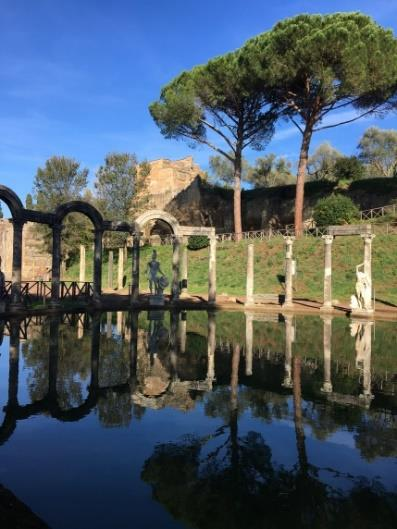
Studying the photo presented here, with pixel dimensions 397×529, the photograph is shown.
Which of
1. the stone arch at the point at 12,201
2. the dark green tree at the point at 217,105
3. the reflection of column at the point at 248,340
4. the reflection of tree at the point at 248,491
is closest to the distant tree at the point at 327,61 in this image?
the dark green tree at the point at 217,105

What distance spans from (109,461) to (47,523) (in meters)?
1.39

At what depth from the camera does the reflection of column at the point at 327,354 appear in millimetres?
9055

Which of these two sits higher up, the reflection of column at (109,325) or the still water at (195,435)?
the reflection of column at (109,325)

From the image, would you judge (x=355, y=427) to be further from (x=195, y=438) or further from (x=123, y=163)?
(x=123, y=163)

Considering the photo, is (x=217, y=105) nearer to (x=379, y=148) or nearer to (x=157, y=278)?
(x=157, y=278)

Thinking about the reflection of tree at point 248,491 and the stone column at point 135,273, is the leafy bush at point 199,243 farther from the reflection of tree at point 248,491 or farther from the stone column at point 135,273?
the reflection of tree at point 248,491

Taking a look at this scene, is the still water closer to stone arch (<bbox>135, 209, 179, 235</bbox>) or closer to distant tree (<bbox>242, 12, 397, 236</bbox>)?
stone arch (<bbox>135, 209, 179, 235</bbox>)

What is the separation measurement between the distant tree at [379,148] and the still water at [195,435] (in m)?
53.4

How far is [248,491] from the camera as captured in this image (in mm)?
4859

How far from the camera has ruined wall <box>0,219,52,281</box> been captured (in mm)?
36562

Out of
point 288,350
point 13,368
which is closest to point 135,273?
point 288,350

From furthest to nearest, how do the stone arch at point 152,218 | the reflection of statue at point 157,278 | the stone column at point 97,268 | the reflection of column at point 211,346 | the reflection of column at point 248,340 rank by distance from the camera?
the reflection of statue at point 157,278 < the stone arch at point 152,218 < the stone column at point 97,268 < the reflection of column at point 248,340 < the reflection of column at point 211,346

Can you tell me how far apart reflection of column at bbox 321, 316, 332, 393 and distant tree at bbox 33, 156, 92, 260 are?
26088 mm

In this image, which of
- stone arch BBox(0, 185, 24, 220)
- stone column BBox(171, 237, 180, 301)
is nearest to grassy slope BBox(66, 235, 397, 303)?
stone column BBox(171, 237, 180, 301)
